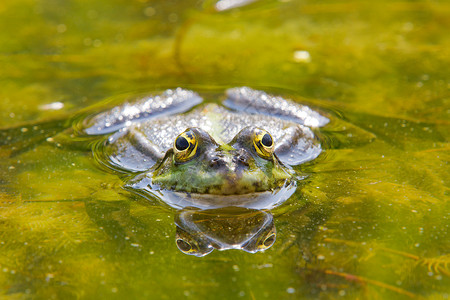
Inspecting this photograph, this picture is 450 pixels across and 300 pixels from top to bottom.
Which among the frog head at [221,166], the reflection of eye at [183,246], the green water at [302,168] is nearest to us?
the green water at [302,168]

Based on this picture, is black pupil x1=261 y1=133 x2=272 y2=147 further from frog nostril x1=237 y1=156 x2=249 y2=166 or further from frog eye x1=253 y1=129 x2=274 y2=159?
frog nostril x1=237 y1=156 x2=249 y2=166

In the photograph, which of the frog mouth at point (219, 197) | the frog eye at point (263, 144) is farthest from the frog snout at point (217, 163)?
the frog eye at point (263, 144)

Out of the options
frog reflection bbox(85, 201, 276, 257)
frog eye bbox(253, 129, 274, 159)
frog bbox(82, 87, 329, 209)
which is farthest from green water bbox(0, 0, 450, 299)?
frog eye bbox(253, 129, 274, 159)

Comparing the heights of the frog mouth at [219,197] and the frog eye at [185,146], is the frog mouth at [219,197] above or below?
below

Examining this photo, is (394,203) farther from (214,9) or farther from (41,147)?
(214,9)

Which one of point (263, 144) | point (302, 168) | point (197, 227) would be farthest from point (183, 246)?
point (302, 168)

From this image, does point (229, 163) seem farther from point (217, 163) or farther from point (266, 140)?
point (266, 140)

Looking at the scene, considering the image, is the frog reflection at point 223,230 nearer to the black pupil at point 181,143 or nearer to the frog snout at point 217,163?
the frog snout at point 217,163
